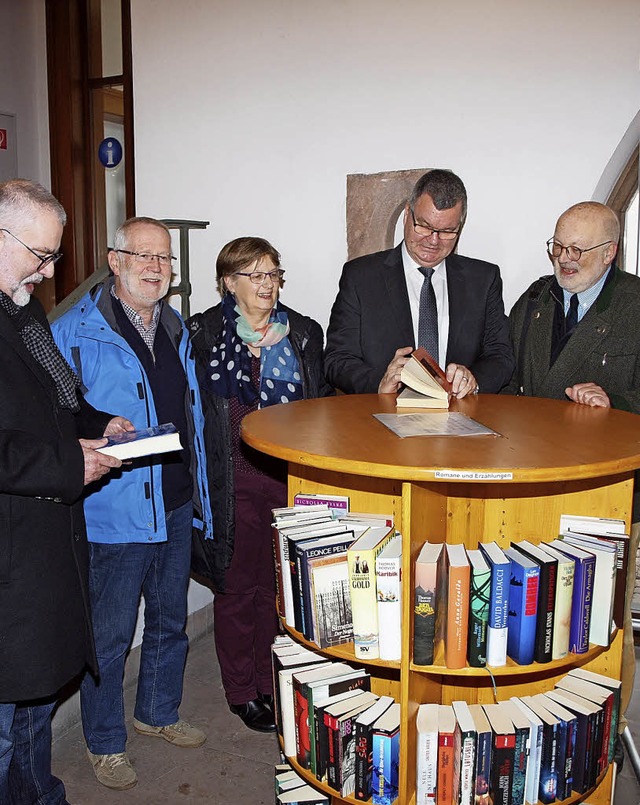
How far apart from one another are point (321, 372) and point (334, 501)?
2.95 feet

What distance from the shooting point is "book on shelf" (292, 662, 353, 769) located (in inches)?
81.6

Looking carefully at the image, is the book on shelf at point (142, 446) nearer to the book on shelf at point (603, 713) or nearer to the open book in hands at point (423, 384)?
the open book in hands at point (423, 384)

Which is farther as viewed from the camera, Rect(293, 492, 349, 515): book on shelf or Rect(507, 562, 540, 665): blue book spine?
Rect(293, 492, 349, 515): book on shelf

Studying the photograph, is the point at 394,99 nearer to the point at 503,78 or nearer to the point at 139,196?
the point at 503,78

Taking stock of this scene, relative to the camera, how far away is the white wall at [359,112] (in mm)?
3426

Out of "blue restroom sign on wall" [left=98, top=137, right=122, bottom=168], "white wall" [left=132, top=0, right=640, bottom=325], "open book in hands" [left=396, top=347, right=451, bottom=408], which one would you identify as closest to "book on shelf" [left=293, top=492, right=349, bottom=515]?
"open book in hands" [left=396, top=347, right=451, bottom=408]

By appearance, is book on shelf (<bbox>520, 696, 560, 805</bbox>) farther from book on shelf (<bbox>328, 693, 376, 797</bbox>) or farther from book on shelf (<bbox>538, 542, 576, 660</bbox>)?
book on shelf (<bbox>328, 693, 376, 797</bbox>)

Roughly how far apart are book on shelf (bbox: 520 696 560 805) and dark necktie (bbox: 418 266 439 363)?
1331mm

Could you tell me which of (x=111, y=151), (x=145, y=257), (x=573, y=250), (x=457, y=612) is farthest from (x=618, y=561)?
(x=111, y=151)

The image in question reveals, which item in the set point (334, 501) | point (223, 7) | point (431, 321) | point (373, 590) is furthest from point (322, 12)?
point (373, 590)

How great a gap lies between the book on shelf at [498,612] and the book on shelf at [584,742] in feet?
0.98

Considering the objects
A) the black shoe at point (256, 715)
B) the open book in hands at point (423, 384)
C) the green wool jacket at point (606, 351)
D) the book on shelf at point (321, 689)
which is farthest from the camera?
the black shoe at point (256, 715)

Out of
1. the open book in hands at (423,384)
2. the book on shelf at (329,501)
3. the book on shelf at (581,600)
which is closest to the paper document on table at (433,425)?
the open book in hands at (423,384)

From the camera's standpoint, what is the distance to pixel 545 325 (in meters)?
2.84
